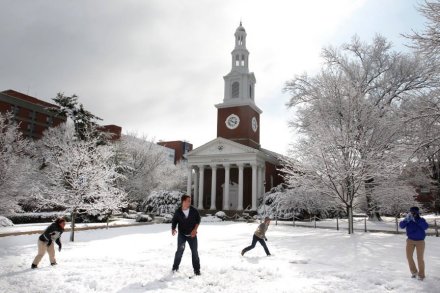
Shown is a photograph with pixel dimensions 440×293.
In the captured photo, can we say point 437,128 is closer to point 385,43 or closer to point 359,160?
point 359,160

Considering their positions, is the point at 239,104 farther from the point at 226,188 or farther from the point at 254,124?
the point at 226,188

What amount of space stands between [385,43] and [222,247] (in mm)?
24820

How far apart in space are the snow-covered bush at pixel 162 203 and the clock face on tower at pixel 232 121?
35.6 ft

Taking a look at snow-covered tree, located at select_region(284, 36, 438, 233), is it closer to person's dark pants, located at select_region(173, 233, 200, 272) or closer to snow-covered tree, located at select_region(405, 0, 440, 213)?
snow-covered tree, located at select_region(405, 0, 440, 213)

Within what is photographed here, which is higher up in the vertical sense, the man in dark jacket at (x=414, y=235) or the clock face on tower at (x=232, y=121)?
the clock face on tower at (x=232, y=121)

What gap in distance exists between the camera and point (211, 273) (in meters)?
7.56

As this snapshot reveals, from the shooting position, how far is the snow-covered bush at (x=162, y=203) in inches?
1471

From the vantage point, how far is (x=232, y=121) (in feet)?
140

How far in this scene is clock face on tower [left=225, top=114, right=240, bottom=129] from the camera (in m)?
42.3

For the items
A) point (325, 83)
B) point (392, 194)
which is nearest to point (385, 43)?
point (325, 83)

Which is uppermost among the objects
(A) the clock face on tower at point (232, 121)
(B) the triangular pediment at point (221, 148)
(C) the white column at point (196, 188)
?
(A) the clock face on tower at point (232, 121)

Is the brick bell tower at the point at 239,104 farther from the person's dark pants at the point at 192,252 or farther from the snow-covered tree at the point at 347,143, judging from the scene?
the person's dark pants at the point at 192,252

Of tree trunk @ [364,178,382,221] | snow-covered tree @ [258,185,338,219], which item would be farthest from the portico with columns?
tree trunk @ [364,178,382,221]

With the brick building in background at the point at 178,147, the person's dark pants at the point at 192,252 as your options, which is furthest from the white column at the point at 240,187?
the brick building in background at the point at 178,147
